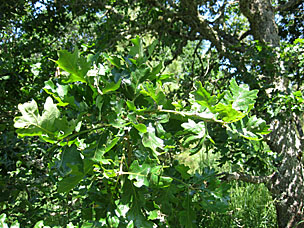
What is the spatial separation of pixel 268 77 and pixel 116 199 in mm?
1668

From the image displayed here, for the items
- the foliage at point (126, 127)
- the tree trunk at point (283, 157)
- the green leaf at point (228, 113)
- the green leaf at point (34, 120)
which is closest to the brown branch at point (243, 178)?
the tree trunk at point (283, 157)

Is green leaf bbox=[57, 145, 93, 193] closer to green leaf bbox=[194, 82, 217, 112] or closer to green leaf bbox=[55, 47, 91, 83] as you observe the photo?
green leaf bbox=[55, 47, 91, 83]

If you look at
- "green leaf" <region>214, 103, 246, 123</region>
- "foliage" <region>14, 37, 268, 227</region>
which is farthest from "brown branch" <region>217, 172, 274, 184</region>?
"green leaf" <region>214, 103, 246, 123</region>

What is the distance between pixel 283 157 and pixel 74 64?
2.20 metres

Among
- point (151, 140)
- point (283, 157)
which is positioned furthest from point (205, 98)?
point (283, 157)

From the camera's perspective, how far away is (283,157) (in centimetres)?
242

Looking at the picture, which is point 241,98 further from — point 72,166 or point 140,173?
point 72,166

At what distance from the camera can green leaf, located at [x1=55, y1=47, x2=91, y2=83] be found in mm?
721

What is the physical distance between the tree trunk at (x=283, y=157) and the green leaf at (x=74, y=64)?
189cm

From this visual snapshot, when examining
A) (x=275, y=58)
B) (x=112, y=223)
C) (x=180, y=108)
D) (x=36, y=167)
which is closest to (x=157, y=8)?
(x=275, y=58)

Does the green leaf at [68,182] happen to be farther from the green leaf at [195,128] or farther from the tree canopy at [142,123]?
the green leaf at [195,128]

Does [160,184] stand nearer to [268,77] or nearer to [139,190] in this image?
[139,190]

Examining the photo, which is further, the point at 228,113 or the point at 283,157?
the point at 283,157

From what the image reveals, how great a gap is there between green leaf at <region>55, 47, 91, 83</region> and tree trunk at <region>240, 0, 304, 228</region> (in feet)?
6.22
